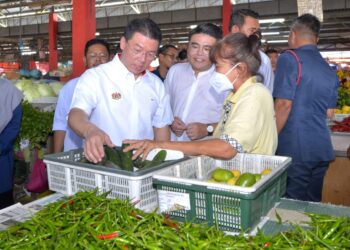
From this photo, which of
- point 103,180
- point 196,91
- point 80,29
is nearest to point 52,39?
point 80,29

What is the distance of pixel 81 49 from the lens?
742cm

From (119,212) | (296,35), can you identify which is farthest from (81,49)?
(119,212)

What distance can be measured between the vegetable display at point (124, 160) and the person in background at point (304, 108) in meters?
1.57

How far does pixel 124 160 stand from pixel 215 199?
57 centimetres

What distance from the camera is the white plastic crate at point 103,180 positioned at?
1.95 m

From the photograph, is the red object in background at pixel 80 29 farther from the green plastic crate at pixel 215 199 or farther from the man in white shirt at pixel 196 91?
the green plastic crate at pixel 215 199

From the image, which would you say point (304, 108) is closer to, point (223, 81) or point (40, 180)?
point (223, 81)

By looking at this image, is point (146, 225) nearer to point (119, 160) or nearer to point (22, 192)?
point (119, 160)

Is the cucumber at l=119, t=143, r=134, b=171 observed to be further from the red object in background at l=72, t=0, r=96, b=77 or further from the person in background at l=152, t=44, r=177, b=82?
the red object in background at l=72, t=0, r=96, b=77

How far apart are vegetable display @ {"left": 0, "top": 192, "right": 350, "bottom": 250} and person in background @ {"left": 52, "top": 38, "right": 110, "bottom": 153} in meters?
1.94

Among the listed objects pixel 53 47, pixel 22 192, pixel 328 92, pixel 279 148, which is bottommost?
pixel 22 192

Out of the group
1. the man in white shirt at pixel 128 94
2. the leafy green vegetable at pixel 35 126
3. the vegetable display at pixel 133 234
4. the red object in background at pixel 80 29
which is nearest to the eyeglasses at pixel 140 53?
the man in white shirt at pixel 128 94

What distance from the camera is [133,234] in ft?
4.77

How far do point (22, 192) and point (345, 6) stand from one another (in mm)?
11677
